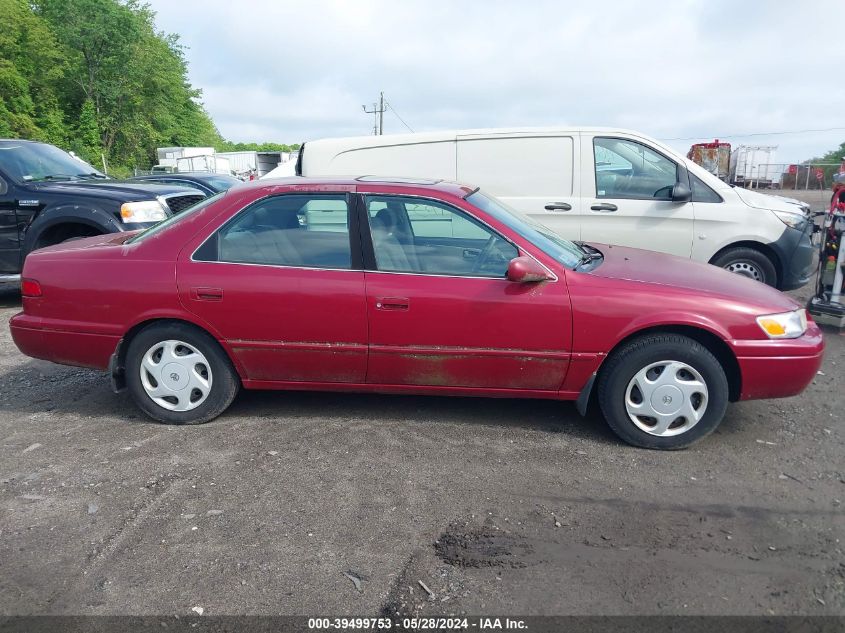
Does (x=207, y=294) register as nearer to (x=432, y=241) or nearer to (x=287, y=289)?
(x=287, y=289)

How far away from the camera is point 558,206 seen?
6715mm

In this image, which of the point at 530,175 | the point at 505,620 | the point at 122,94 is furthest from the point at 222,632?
the point at 122,94

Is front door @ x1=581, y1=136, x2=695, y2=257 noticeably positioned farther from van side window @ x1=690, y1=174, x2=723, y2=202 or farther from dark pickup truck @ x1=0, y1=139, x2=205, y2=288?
dark pickup truck @ x1=0, y1=139, x2=205, y2=288

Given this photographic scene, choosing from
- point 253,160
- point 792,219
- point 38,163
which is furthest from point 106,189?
point 253,160

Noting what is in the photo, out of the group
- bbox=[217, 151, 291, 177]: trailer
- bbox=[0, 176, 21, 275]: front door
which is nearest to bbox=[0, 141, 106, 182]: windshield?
bbox=[0, 176, 21, 275]: front door

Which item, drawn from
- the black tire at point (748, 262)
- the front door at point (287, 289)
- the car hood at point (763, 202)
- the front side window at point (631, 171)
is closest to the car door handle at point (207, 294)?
the front door at point (287, 289)

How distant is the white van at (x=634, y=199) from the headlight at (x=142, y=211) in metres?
3.47

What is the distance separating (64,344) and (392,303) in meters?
2.19

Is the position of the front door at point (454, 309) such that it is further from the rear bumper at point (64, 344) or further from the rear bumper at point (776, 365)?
the rear bumper at point (64, 344)

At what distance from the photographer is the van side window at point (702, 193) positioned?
6.70 metres

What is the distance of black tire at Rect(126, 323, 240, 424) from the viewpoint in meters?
4.08

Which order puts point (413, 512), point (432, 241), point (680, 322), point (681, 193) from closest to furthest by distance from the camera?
point (413, 512) → point (680, 322) → point (432, 241) → point (681, 193)

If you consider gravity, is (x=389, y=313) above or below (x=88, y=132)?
below

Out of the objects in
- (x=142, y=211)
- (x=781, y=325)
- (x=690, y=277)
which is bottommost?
(x=781, y=325)
